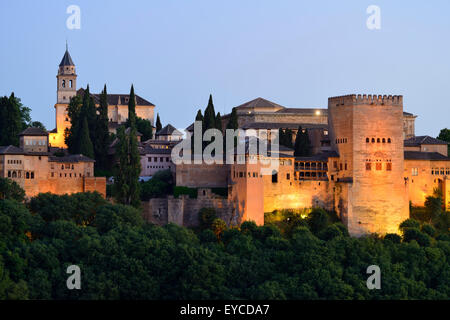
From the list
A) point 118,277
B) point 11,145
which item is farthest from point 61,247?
point 11,145

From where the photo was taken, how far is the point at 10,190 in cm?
5816

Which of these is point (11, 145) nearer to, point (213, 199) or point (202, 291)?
point (213, 199)

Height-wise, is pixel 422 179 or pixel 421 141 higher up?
pixel 421 141

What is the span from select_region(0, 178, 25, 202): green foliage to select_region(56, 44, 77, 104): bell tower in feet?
68.5

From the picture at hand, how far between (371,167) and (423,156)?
4.80 meters

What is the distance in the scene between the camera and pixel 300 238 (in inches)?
2208

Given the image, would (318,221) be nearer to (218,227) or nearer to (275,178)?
(275,178)

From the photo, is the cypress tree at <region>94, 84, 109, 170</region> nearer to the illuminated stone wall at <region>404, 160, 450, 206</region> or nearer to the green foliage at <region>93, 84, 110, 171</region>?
the green foliage at <region>93, 84, 110, 171</region>

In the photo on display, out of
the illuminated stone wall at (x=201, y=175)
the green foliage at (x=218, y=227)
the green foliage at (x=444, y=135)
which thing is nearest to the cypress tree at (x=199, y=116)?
the illuminated stone wall at (x=201, y=175)

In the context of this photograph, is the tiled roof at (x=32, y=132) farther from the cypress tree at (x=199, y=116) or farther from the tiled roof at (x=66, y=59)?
the tiled roof at (x=66, y=59)

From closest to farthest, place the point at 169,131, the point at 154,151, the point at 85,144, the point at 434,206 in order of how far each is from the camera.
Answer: the point at 434,206, the point at 85,144, the point at 154,151, the point at 169,131

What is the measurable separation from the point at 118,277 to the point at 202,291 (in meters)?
3.77

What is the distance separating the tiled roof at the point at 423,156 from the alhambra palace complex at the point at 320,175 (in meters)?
0.06

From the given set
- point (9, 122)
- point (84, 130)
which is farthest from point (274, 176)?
point (9, 122)
